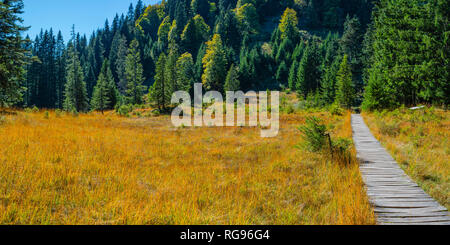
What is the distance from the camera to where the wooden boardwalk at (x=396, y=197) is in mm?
3900

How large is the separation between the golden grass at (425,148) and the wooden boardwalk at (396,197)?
309 mm

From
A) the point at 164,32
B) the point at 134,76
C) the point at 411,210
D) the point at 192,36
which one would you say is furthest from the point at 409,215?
the point at 164,32

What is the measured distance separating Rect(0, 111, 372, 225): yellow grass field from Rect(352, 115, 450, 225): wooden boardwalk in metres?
0.28

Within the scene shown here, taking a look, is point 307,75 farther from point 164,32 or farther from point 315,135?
point 164,32

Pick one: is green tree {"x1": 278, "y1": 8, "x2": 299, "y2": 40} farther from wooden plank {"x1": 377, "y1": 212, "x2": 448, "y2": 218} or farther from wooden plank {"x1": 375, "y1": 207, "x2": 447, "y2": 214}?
wooden plank {"x1": 377, "y1": 212, "x2": 448, "y2": 218}

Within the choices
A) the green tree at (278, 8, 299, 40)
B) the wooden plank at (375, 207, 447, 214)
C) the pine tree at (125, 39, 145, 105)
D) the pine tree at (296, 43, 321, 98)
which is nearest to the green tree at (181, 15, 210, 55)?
the green tree at (278, 8, 299, 40)

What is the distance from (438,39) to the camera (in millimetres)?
18391

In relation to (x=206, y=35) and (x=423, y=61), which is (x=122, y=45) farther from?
(x=423, y=61)

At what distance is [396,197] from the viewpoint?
4734 mm

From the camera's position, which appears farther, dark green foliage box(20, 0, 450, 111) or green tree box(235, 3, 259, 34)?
green tree box(235, 3, 259, 34)

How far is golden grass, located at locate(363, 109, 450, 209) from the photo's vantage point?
18.3 feet

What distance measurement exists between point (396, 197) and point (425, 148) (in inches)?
212

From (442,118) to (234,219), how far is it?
1617 cm
